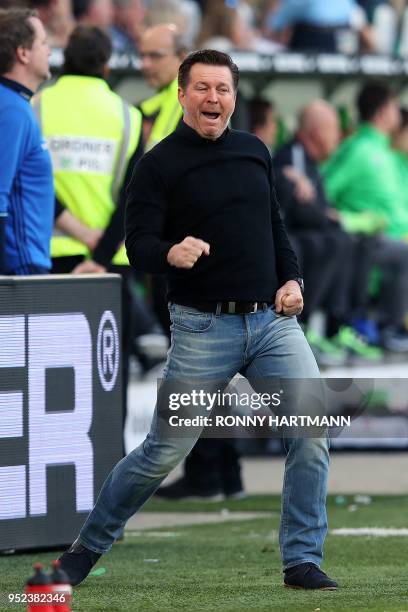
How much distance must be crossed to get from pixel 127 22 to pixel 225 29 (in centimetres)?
82

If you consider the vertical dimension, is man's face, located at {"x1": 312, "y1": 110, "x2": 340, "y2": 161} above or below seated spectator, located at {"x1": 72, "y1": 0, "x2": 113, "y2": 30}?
below

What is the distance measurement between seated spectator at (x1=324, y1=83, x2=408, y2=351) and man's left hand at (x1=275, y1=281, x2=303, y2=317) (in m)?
7.67

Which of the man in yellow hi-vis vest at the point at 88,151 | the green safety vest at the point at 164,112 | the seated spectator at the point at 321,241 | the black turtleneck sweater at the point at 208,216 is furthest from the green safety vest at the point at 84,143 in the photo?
the seated spectator at the point at 321,241

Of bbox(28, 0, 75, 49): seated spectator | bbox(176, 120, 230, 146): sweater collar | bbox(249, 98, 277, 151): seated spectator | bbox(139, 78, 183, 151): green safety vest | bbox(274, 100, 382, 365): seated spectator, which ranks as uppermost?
bbox(176, 120, 230, 146): sweater collar

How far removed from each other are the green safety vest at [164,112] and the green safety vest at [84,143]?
56 centimetres

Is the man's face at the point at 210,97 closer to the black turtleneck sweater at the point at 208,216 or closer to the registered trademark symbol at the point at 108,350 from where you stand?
the black turtleneck sweater at the point at 208,216

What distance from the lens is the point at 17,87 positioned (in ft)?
25.0

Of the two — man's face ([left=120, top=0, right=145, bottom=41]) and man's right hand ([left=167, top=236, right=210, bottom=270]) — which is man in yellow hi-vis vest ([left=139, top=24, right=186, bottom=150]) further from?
man's face ([left=120, top=0, right=145, bottom=41])

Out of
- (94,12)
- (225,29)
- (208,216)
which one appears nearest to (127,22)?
(225,29)

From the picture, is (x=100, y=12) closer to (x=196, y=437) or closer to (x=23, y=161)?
(x=23, y=161)

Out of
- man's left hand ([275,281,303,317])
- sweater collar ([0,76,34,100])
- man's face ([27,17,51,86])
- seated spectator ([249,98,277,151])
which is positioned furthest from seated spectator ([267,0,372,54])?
man's left hand ([275,281,303,317])

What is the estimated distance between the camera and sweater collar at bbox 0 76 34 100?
7.61m

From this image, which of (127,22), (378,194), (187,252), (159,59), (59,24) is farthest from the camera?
(378,194)

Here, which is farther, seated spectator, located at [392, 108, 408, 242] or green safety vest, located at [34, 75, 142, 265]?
seated spectator, located at [392, 108, 408, 242]
